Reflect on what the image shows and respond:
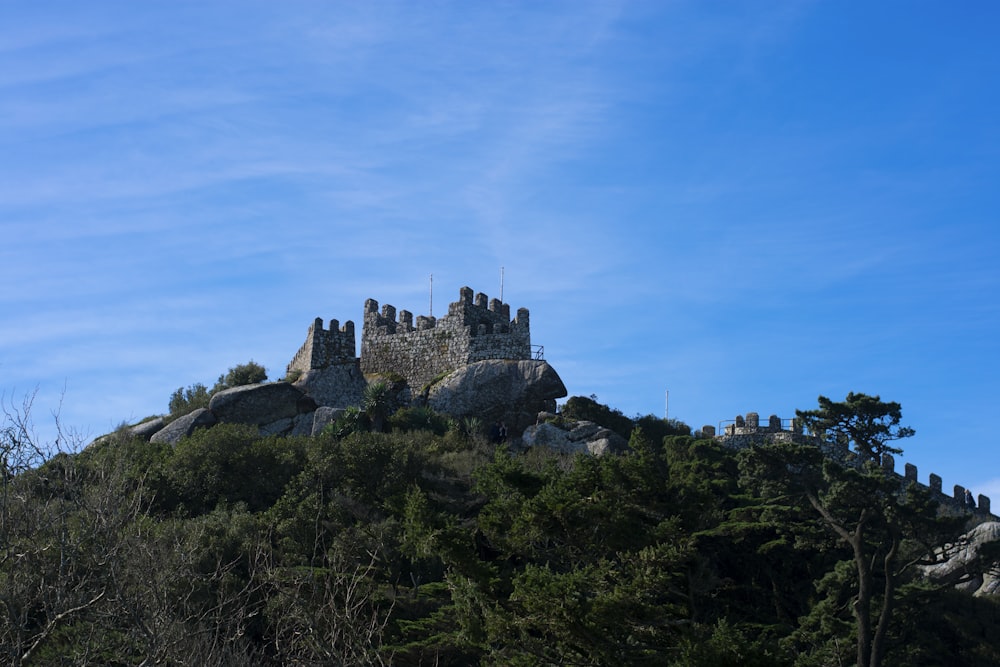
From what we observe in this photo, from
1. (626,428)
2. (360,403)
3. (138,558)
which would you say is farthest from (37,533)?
(626,428)

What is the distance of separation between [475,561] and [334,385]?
25.8 meters

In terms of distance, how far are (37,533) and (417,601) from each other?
12.7 metres

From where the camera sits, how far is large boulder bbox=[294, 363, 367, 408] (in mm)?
55812

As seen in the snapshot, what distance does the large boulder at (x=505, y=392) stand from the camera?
52.3 metres

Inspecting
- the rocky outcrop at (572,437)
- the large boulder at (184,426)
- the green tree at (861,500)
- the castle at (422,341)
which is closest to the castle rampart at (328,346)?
the castle at (422,341)

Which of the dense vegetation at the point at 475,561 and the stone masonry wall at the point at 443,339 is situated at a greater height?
the stone masonry wall at the point at 443,339

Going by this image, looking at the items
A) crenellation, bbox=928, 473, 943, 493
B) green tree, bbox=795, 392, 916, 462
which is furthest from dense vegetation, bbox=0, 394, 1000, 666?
crenellation, bbox=928, 473, 943, 493

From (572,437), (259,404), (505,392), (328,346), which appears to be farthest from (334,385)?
(572,437)

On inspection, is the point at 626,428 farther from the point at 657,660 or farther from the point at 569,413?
the point at 657,660

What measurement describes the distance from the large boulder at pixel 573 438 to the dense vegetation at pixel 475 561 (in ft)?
15.8

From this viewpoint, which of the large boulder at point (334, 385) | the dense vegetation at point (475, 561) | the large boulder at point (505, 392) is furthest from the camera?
the large boulder at point (334, 385)

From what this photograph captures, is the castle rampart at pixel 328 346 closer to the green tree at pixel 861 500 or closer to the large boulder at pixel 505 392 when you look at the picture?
the large boulder at pixel 505 392

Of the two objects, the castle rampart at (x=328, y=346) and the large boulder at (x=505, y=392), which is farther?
the castle rampart at (x=328, y=346)

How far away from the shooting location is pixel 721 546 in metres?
38.3
